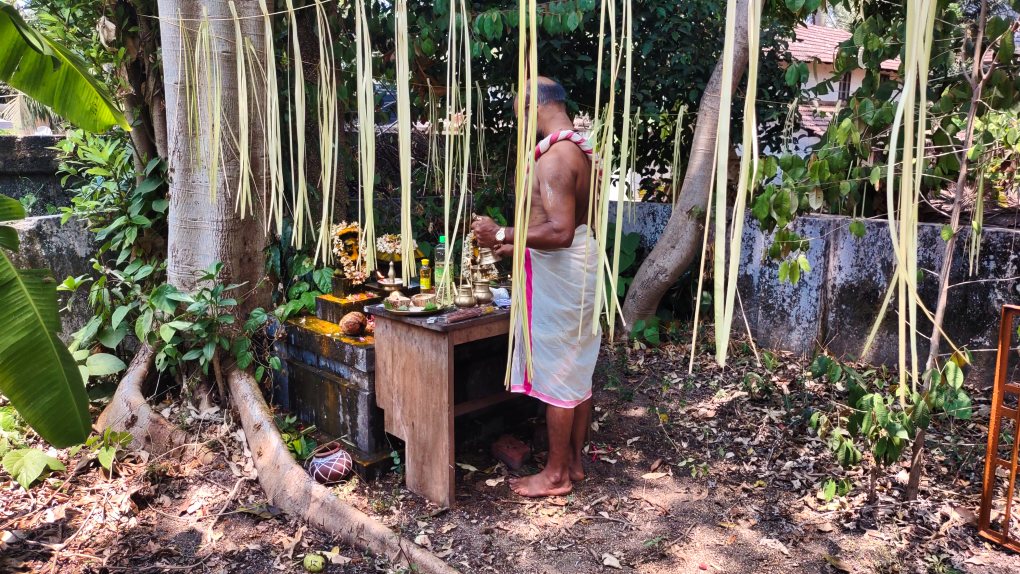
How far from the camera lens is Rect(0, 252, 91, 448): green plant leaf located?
2.34m

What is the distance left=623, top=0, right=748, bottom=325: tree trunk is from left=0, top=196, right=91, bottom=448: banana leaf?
3450 mm

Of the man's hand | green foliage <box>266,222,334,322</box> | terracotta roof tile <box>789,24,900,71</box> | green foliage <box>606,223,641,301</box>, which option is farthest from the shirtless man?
terracotta roof tile <box>789,24,900,71</box>

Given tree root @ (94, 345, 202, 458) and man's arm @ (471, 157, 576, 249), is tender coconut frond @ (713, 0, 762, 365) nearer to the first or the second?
man's arm @ (471, 157, 576, 249)

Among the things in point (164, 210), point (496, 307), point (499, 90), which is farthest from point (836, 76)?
point (164, 210)

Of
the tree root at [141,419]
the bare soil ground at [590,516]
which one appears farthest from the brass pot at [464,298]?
the tree root at [141,419]

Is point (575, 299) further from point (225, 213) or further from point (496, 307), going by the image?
point (225, 213)

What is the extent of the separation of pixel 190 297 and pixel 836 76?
290 centimetres

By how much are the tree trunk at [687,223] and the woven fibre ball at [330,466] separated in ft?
8.33

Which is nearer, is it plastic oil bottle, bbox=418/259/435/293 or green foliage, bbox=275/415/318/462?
green foliage, bbox=275/415/318/462

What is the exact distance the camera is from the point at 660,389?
4234 millimetres

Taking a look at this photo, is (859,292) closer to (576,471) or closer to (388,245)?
(576,471)

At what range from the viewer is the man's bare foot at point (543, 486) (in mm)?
2988

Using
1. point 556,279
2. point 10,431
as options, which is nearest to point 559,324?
point 556,279

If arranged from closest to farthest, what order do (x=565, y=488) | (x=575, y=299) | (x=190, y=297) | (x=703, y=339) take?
(x=575, y=299) < (x=565, y=488) < (x=190, y=297) < (x=703, y=339)
